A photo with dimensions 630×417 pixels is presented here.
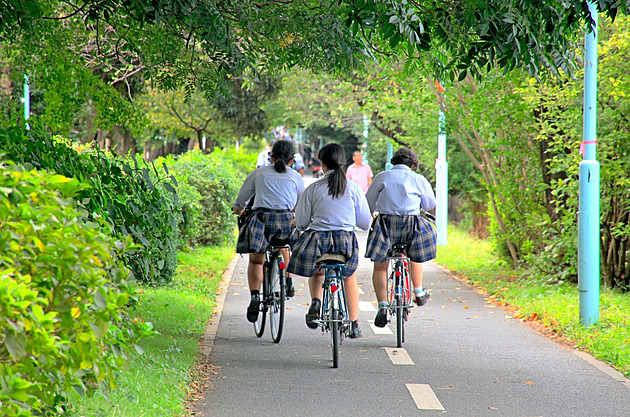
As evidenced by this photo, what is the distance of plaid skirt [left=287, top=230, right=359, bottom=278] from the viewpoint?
24.8ft

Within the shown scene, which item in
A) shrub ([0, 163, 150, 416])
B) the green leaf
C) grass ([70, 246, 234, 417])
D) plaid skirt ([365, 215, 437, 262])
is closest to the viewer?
shrub ([0, 163, 150, 416])

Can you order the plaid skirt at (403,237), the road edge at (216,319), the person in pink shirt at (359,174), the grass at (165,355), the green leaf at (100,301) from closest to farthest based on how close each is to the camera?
the green leaf at (100,301) → the grass at (165,355) → the road edge at (216,319) → the plaid skirt at (403,237) → the person in pink shirt at (359,174)

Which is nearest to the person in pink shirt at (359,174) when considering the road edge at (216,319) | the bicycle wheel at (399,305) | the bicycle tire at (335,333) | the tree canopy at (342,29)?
the road edge at (216,319)

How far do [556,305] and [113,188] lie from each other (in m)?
6.15

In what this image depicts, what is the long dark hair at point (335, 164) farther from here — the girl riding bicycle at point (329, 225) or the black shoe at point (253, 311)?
the black shoe at point (253, 311)

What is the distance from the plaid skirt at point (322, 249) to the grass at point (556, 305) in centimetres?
247

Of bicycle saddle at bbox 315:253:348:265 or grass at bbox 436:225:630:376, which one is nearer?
bicycle saddle at bbox 315:253:348:265

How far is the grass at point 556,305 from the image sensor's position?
316 inches

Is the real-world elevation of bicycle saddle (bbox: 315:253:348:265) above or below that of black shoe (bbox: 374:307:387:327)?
above

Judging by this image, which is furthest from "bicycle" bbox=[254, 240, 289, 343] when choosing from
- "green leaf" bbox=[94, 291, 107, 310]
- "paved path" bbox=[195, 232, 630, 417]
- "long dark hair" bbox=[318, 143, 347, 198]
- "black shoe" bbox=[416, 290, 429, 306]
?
"green leaf" bbox=[94, 291, 107, 310]

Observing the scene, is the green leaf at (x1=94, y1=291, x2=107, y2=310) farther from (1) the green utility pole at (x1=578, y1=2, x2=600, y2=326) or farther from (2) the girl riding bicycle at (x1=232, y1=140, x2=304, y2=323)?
(1) the green utility pole at (x1=578, y1=2, x2=600, y2=326)

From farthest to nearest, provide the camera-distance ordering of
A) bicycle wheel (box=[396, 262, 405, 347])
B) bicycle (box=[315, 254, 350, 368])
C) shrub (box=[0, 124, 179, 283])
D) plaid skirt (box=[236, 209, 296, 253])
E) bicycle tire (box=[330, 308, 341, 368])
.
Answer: plaid skirt (box=[236, 209, 296, 253]), bicycle wheel (box=[396, 262, 405, 347]), bicycle (box=[315, 254, 350, 368]), bicycle tire (box=[330, 308, 341, 368]), shrub (box=[0, 124, 179, 283])

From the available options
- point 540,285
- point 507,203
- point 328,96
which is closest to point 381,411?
point 540,285

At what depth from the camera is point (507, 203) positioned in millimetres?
13742
